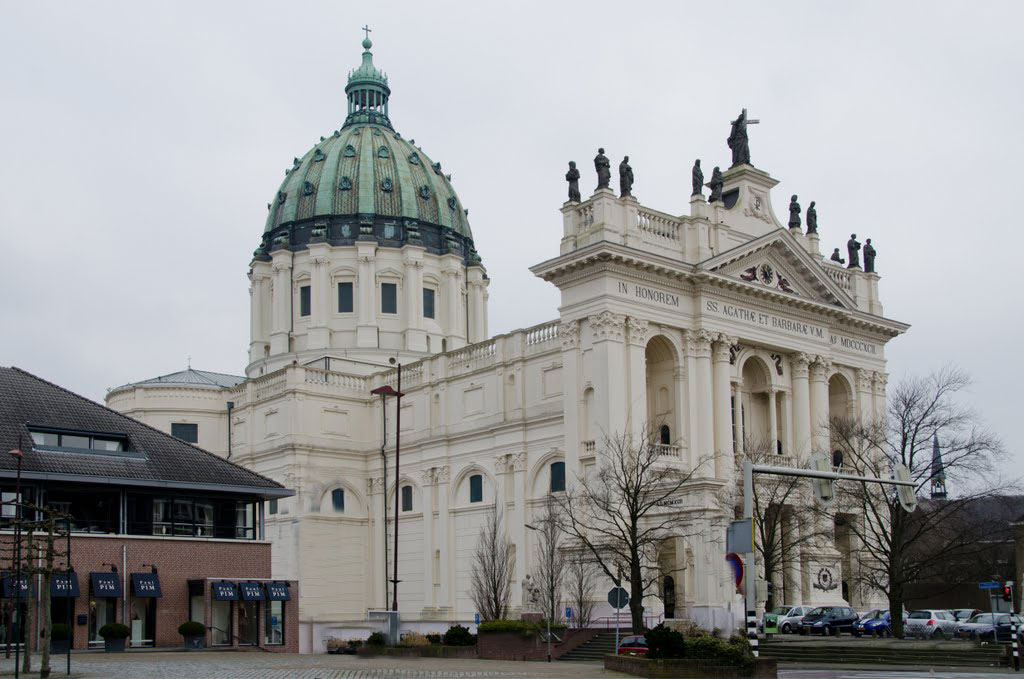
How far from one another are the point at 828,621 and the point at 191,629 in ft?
90.5

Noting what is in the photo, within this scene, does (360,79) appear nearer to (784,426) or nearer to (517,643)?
(784,426)

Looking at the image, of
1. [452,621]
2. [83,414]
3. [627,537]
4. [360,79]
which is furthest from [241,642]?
[360,79]

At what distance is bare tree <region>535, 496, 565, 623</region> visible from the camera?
62.2 metres

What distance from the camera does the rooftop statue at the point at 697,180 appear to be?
7094 centimetres

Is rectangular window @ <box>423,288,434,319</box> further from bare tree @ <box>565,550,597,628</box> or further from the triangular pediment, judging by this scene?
bare tree @ <box>565,550,597,628</box>

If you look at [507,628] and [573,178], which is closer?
[507,628]

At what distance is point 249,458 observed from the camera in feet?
287

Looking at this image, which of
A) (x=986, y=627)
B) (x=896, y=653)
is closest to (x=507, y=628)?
(x=896, y=653)

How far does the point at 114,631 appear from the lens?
1956 inches

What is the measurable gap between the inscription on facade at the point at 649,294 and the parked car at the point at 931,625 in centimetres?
1867

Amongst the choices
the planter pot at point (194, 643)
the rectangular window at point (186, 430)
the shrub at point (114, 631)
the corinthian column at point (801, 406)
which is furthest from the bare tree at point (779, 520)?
the rectangular window at point (186, 430)

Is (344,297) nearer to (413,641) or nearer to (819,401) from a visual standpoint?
(819,401)

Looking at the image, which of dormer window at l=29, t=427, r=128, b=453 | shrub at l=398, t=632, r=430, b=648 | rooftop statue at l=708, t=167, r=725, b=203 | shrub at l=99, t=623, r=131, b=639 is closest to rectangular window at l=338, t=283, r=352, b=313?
rooftop statue at l=708, t=167, r=725, b=203

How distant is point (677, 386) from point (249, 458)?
31592mm
